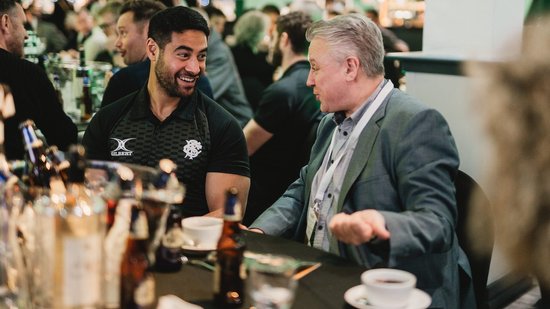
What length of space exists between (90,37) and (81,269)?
7092 mm

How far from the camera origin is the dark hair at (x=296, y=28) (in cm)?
423

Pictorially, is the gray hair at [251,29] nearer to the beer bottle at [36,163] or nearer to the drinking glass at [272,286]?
the beer bottle at [36,163]

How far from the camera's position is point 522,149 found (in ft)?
3.21

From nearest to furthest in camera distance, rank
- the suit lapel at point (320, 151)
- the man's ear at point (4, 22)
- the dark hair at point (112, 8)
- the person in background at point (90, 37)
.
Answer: the suit lapel at point (320, 151), the man's ear at point (4, 22), the dark hair at point (112, 8), the person in background at point (90, 37)

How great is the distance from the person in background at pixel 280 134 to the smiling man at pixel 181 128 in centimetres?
106

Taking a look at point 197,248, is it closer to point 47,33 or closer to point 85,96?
point 85,96

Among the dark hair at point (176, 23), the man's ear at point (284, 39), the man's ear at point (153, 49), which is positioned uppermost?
the dark hair at point (176, 23)

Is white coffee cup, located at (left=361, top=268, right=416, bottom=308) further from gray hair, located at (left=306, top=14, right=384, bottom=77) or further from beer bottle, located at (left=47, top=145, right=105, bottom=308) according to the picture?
gray hair, located at (left=306, top=14, right=384, bottom=77)

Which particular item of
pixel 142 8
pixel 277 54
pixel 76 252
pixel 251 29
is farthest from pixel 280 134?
pixel 76 252

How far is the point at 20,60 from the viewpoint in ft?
11.4

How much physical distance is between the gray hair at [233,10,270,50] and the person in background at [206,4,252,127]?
1.15 m

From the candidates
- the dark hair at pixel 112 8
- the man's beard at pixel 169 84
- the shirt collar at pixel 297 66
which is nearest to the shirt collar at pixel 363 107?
the man's beard at pixel 169 84

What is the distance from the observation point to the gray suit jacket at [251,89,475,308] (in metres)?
2.06

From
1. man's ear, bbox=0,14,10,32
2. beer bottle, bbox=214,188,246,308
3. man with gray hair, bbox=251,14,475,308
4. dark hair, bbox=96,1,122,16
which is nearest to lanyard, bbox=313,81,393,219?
man with gray hair, bbox=251,14,475,308
